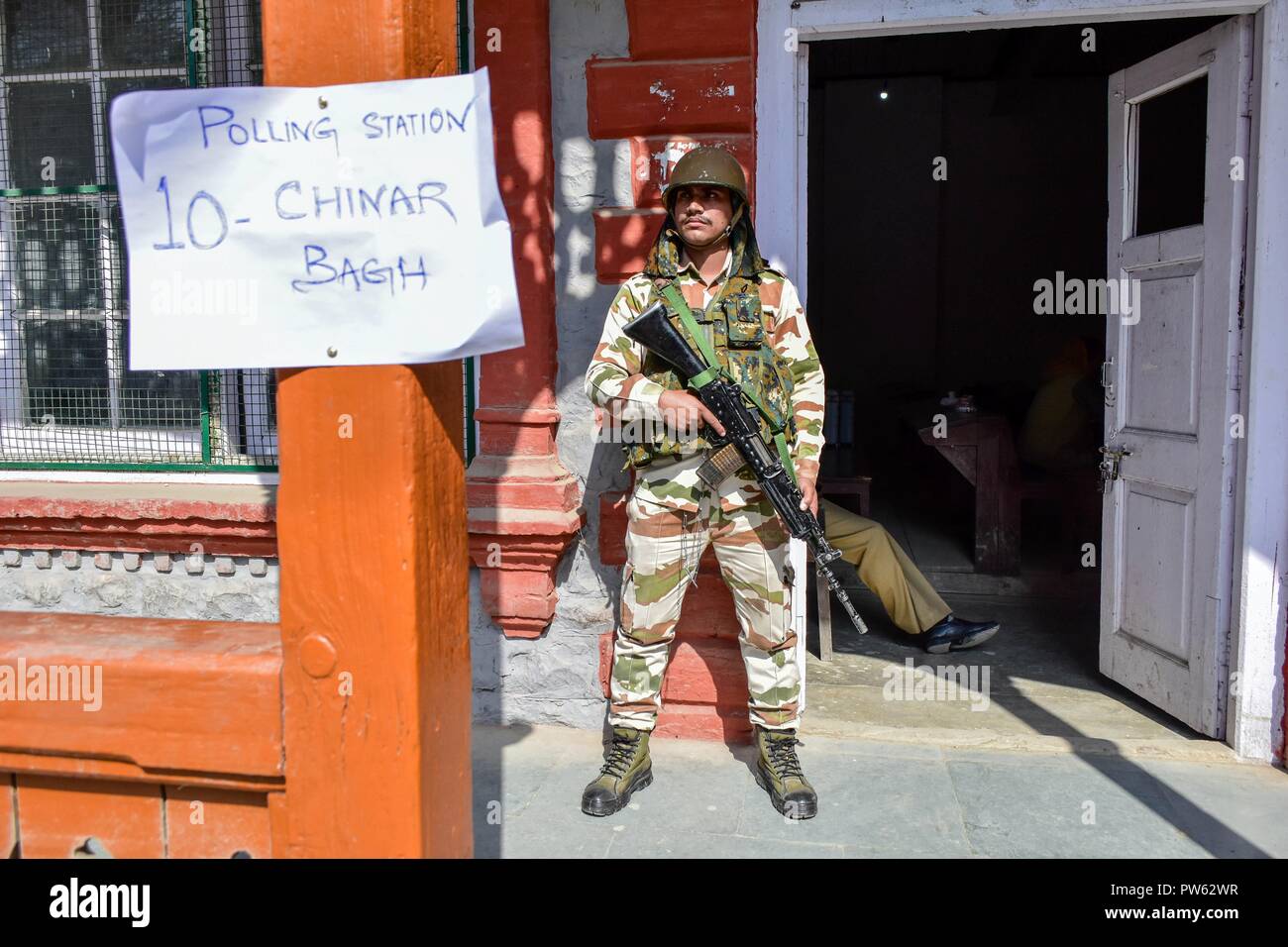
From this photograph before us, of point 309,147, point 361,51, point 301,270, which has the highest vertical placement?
point 361,51

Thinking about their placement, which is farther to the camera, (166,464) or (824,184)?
(824,184)

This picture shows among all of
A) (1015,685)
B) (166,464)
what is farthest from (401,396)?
(1015,685)

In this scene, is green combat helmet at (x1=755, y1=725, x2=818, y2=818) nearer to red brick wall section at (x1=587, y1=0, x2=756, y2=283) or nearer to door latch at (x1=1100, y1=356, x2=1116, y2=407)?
red brick wall section at (x1=587, y1=0, x2=756, y2=283)

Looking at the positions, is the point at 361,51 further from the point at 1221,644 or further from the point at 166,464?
the point at 1221,644

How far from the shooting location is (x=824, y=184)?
38.4ft

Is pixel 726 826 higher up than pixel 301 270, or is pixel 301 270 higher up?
pixel 301 270

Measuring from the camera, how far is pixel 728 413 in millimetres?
3342

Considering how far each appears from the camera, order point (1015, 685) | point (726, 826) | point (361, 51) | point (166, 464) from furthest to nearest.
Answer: point (1015, 685)
point (166, 464)
point (726, 826)
point (361, 51)

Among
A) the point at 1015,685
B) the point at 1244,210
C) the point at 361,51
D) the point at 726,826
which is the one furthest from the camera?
the point at 1015,685

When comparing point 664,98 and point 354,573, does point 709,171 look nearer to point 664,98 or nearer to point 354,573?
point 664,98

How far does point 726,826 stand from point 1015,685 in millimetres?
2000

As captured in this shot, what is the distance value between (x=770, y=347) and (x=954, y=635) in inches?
95.2

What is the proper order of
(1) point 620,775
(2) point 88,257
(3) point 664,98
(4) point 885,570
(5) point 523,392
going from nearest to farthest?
(1) point 620,775 < (3) point 664,98 < (5) point 523,392 < (2) point 88,257 < (4) point 885,570

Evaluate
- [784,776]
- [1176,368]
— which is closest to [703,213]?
[784,776]
